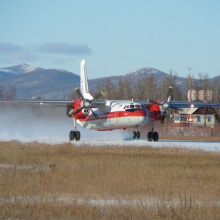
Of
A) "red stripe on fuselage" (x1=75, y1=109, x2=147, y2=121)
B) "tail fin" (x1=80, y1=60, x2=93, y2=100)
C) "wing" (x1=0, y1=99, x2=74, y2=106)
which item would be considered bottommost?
"red stripe on fuselage" (x1=75, y1=109, x2=147, y2=121)

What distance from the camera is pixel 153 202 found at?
1145cm

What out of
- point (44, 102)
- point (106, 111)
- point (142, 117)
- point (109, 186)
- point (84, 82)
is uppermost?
point (84, 82)

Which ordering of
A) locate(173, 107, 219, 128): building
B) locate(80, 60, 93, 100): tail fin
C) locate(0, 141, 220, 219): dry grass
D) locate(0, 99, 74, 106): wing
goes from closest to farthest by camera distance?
locate(0, 141, 220, 219): dry grass → locate(0, 99, 74, 106): wing → locate(80, 60, 93, 100): tail fin → locate(173, 107, 219, 128): building

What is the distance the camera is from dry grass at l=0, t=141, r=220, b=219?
10.3 meters

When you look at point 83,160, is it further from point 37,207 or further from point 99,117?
point 99,117

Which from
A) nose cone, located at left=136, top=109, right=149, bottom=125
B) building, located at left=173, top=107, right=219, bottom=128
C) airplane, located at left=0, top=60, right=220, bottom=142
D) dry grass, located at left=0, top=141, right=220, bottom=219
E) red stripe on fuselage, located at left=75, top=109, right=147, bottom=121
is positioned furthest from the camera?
building, located at left=173, top=107, right=219, bottom=128

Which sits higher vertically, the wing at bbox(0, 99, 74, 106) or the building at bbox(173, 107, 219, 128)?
the wing at bbox(0, 99, 74, 106)

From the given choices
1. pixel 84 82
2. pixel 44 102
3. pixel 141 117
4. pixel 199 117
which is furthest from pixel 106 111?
pixel 199 117

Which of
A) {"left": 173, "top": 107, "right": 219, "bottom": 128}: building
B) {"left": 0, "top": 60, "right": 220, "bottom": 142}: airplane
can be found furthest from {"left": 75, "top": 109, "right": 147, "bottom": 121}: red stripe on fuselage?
{"left": 173, "top": 107, "right": 219, "bottom": 128}: building

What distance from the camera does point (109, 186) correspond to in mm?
13703

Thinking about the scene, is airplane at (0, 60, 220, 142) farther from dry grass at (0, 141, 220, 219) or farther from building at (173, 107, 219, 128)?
building at (173, 107, 219, 128)

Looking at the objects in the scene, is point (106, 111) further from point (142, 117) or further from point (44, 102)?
point (44, 102)

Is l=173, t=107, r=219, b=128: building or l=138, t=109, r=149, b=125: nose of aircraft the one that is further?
l=173, t=107, r=219, b=128: building

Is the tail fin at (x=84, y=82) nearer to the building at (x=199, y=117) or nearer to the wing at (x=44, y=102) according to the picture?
the wing at (x=44, y=102)
